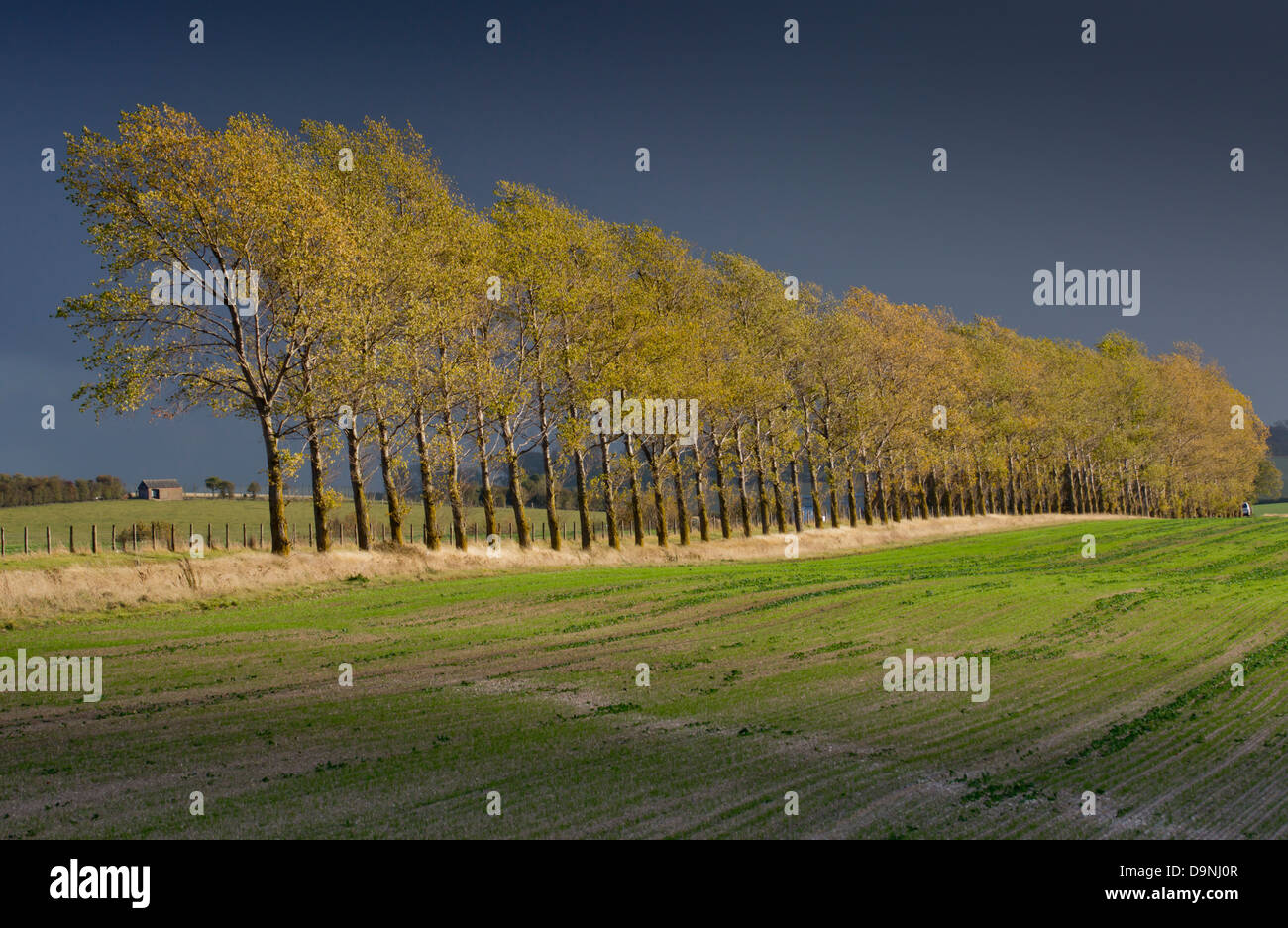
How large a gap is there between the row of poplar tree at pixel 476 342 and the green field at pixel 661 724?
12.7 m

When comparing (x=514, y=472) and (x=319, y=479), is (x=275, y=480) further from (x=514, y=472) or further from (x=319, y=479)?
(x=514, y=472)

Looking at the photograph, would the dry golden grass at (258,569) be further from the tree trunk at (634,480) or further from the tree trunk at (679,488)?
the tree trunk at (634,480)

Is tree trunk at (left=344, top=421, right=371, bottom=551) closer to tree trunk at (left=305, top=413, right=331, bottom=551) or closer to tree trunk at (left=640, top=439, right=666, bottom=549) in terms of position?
tree trunk at (left=305, top=413, right=331, bottom=551)

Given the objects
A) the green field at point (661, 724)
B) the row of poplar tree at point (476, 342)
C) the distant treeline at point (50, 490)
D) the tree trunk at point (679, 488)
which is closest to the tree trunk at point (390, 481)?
the row of poplar tree at point (476, 342)

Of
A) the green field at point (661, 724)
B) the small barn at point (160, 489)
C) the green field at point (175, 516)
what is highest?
the small barn at point (160, 489)

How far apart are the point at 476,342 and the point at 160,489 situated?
390 feet

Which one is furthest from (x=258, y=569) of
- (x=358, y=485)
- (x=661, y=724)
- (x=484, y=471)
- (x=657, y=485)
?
(x=657, y=485)

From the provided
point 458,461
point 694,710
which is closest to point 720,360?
point 458,461

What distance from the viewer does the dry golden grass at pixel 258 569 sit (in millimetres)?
28411

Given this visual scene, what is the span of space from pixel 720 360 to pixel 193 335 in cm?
3503

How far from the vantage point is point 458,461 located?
45.2 m

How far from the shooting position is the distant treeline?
12938cm

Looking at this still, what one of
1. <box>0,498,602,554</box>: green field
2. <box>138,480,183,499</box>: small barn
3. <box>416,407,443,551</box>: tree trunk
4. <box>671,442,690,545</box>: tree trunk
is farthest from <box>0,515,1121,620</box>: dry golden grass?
<box>138,480,183,499</box>: small barn
